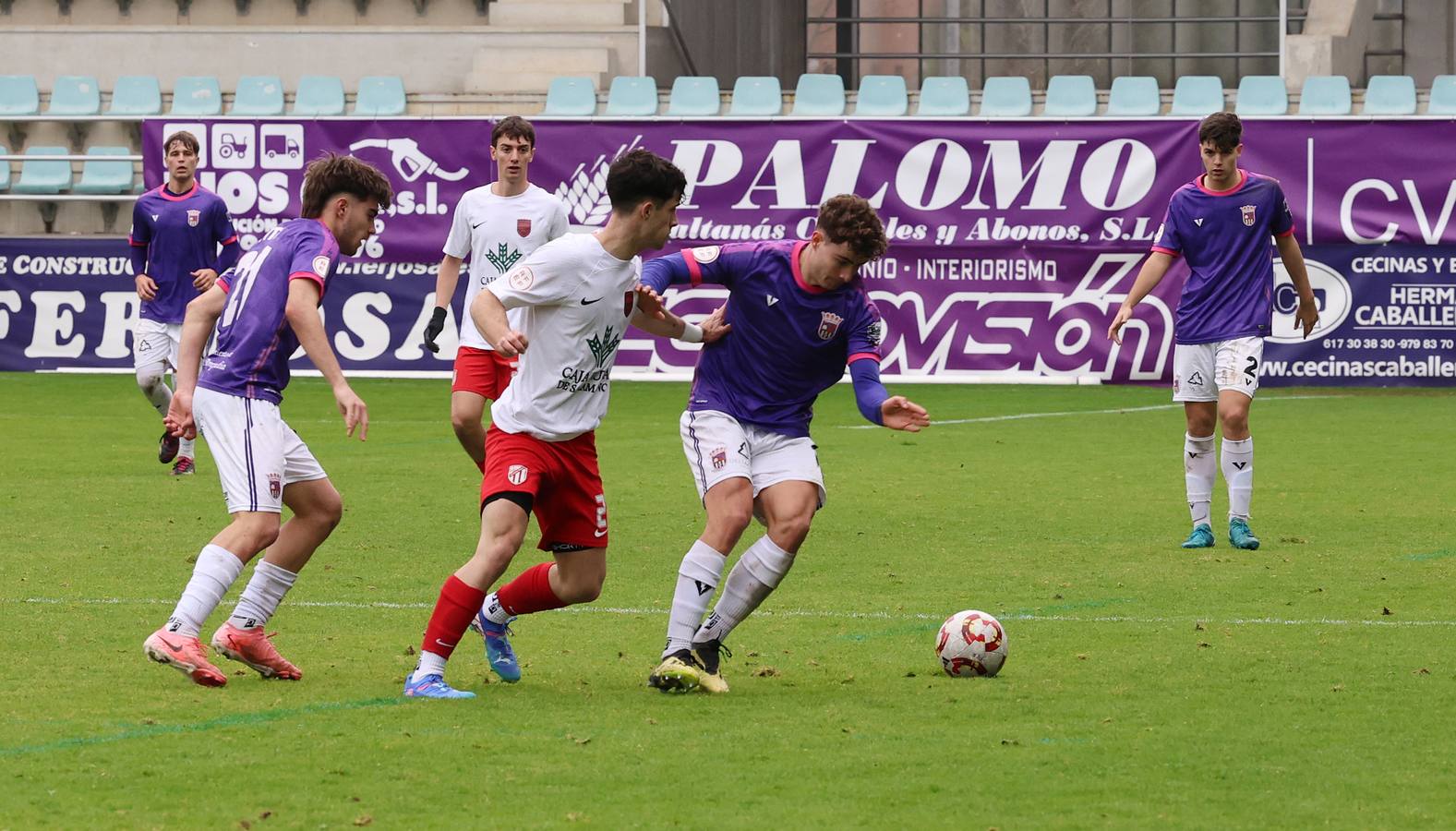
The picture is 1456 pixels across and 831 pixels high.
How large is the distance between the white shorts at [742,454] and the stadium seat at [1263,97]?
664 inches

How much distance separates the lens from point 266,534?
237 inches

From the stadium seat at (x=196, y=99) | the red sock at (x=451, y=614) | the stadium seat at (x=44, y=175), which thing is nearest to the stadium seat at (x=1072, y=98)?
the stadium seat at (x=196, y=99)

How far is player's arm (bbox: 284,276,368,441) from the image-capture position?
5730 millimetres

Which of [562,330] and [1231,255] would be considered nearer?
[562,330]

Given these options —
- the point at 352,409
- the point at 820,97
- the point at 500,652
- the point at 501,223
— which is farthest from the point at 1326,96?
the point at 352,409

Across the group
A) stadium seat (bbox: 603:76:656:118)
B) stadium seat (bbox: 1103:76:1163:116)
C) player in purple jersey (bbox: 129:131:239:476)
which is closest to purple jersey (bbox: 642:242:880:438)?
player in purple jersey (bbox: 129:131:239:476)

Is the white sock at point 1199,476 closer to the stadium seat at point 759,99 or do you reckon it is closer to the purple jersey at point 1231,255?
the purple jersey at point 1231,255

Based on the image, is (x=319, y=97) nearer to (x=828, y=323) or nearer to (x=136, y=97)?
(x=136, y=97)

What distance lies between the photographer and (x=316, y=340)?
580 cm

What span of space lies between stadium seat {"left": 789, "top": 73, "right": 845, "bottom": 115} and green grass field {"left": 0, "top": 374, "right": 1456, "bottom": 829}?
1121 cm

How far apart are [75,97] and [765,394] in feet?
65.8

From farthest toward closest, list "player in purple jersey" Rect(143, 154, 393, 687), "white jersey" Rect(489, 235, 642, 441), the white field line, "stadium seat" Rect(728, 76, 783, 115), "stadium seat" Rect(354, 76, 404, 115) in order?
"stadium seat" Rect(354, 76, 404, 115) < "stadium seat" Rect(728, 76, 783, 115) < the white field line < "player in purple jersey" Rect(143, 154, 393, 687) < "white jersey" Rect(489, 235, 642, 441)

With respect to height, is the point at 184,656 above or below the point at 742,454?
below

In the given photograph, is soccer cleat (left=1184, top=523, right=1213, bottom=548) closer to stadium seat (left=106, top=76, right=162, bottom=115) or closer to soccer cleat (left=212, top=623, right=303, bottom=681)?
soccer cleat (left=212, top=623, right=303, bottom=681)
